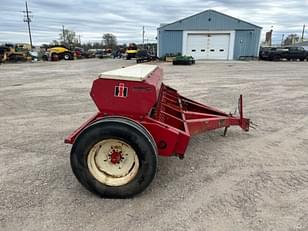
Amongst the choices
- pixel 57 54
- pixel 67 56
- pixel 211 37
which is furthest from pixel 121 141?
pixel 67 56

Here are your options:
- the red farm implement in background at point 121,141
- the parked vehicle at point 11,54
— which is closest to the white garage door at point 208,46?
the parked vehicle at point 11,54

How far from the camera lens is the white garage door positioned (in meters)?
28.7

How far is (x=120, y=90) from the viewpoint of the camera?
2.76m

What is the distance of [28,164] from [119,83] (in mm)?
1782

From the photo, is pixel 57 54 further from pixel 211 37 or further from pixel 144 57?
pixel 211 37

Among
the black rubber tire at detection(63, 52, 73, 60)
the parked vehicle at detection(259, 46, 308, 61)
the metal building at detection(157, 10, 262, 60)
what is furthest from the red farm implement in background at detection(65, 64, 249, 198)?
the black rubber tire at detection(63, 52, 73, 60)

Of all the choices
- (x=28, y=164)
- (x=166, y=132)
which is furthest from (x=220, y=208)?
(x=28, y=164)

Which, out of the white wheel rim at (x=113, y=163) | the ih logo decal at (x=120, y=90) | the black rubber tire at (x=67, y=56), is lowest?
the white wheel rim at (x=113, y=163)

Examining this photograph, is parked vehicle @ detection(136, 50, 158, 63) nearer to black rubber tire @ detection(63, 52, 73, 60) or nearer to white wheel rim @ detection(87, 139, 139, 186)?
black rubber tire @ detection(63, 52, 73, 60)

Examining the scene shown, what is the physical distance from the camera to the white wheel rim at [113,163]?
2.71 meters

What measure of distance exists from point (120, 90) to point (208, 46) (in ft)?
92.0

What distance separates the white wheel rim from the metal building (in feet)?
91.6

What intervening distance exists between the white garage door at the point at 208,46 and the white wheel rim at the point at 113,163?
92.1 ft

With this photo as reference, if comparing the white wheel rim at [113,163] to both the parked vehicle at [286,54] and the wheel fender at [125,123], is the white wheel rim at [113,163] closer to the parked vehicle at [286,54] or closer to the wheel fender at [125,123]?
the wheel fender at [125,123]
